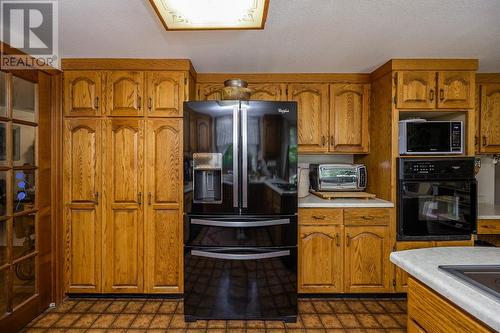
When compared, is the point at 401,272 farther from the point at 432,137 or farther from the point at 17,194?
the point at 17,194

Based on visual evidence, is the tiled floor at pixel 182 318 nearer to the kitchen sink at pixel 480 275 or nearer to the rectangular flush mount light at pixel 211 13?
the kitchen sink at pixel 480 275

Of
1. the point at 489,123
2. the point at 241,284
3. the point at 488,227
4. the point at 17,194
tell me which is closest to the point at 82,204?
the point at 17,194

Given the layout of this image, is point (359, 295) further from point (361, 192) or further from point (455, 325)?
point (455, 325)

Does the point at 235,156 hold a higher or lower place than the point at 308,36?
lower

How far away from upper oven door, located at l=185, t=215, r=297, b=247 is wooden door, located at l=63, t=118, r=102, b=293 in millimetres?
945

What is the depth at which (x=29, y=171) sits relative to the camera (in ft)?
7.34

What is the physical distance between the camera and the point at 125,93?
2.52 metres

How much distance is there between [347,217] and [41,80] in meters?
2.92

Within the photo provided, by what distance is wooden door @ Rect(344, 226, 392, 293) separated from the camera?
255 cm

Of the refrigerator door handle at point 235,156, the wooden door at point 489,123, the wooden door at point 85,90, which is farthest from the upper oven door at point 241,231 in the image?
the wooden door at point 489,123

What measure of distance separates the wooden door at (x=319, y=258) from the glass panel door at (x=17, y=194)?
226cm

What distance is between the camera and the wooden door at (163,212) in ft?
8.22

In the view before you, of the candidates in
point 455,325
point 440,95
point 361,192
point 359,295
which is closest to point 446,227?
point 361,192

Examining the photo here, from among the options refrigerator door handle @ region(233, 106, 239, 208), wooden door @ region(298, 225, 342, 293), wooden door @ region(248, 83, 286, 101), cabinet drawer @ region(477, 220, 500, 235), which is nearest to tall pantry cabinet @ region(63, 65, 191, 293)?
refrigerator door handle @ region(233, 106, 239, 208)
